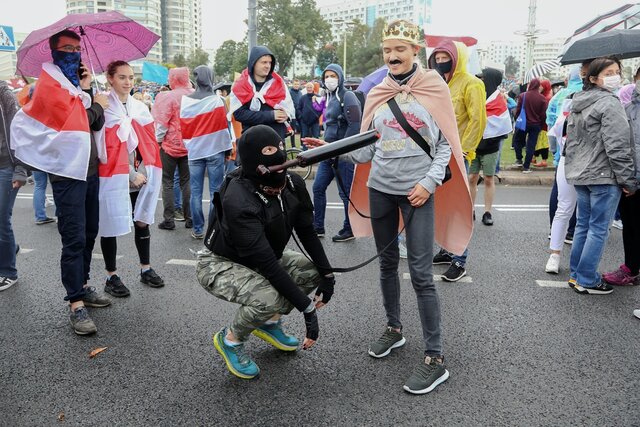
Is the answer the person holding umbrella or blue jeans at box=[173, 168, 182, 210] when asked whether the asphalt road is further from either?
blue jeans at box=[173, 168, 182, 210]

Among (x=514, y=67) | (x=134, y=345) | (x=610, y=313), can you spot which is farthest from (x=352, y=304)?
(x=514, y=67)

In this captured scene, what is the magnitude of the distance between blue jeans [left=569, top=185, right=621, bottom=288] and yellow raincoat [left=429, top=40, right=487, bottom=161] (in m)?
1.06

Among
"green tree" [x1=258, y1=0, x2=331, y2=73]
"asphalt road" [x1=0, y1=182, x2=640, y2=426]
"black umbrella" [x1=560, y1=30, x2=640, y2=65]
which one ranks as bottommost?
"asphalt road" [x1=0, y1=182, x2=640, y2=426]

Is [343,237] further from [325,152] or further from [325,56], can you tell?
[325,56]

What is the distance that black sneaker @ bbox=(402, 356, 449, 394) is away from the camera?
3.01m

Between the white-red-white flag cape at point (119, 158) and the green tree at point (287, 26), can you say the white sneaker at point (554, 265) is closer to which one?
the white-red-white flag cape at point (119, 158)

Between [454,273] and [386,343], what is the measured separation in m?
1.69

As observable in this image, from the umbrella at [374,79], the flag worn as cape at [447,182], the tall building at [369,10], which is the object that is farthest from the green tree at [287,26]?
the flag worn as cape at [447,182]

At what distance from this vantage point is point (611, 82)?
4.18 metres

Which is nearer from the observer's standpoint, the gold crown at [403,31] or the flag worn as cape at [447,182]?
the gold crown at [403,31]

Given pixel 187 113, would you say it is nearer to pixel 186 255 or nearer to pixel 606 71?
pixel 186 255

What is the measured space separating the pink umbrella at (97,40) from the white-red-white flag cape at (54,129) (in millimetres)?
180

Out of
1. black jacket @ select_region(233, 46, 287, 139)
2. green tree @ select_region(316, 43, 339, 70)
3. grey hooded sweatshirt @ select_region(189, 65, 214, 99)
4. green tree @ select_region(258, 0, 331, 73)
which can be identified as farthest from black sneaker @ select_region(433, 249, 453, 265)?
green tree @ select_region(316, 43, 339, 70)

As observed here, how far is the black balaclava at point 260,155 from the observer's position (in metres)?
2.94
